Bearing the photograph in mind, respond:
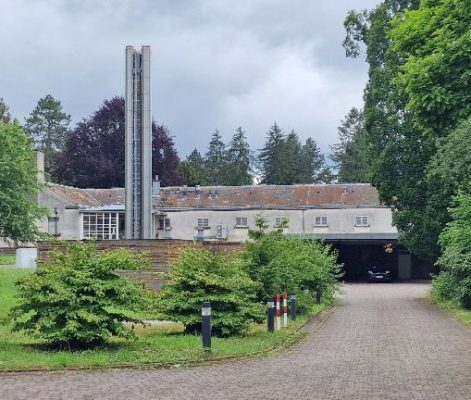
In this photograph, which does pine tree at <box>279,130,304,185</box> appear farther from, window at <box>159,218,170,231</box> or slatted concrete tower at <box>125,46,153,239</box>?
slatted concrete tower at <box>125,46,153,239</box>

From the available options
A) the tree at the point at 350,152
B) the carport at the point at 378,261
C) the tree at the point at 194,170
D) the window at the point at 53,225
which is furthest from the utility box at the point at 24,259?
the tree at the point at 350,152

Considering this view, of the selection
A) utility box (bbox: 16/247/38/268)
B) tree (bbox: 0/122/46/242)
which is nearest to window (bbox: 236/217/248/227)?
tree (bbox: 0/122/46/242)

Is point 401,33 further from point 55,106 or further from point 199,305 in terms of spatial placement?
point 55,106

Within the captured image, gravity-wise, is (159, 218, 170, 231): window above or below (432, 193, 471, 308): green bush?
above

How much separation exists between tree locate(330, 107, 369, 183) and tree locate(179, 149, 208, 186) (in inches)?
771

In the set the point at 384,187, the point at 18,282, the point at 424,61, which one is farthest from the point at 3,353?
the point at 384,187

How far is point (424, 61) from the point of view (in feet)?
49.4

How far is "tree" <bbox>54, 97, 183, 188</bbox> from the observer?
7912 cm

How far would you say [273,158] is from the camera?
120 metres

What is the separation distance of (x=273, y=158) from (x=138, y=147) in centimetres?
8459

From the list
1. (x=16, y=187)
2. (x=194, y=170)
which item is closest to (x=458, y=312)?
(x=16, y=187)

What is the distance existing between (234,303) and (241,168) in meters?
101

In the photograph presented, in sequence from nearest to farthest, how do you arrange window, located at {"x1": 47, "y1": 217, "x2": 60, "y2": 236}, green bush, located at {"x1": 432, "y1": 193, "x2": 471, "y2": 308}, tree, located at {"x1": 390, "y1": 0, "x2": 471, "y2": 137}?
tree, located at {"x1": 390, "y1": 0, "x2": 471, "y2": 137}, green bush, located at {"x1": 432, "y1": 193, "x2": 471, "y2": 308}, window, located at {"x1": 47, "y1": 217, "x2": 60, "y2": 236}

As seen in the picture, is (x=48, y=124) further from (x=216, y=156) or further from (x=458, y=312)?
(x=458, y=312)
